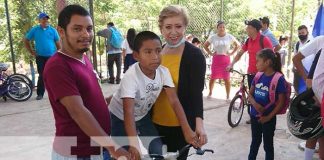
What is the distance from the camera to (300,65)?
342 centimetres

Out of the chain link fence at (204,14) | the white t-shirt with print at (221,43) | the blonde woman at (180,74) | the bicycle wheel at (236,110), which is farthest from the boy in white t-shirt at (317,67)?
the chain link fence at (204,14)

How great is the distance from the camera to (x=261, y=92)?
3387mm

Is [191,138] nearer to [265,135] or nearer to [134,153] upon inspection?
[134,153]

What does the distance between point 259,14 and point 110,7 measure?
6713 millimetres

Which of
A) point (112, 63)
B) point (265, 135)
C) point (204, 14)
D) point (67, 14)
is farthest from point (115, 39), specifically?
point (67, 14)

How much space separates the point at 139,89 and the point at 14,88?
227 inches

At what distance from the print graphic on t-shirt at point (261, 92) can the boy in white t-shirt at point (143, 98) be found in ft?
4.74

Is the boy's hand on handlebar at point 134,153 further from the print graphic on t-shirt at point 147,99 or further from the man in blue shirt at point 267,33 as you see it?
the man in blue shirt at point 267,33

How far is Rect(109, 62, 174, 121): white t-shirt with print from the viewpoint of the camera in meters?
2.00

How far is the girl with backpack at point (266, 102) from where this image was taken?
326 centimetres

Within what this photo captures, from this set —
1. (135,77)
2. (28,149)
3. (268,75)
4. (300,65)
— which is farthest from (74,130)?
(28,149)

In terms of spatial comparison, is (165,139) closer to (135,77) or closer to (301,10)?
(135,77)

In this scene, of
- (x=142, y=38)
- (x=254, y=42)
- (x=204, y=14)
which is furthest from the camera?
(x=204, y=14)

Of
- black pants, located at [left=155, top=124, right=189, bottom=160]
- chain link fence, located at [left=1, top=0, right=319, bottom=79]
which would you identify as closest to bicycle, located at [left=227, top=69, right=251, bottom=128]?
black pants, located at [left=155, top=124, right=189, bottom=160]
